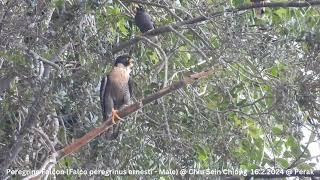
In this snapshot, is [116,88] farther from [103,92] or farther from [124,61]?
[124,61]

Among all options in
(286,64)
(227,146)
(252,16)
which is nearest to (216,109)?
(227,146)

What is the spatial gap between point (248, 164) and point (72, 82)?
145 centimetres

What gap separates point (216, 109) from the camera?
521cm

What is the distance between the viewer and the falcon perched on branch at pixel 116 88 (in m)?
5.57

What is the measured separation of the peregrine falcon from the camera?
18.2 ft

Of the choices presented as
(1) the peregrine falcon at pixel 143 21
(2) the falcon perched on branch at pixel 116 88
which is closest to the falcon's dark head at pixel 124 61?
(2) the falcon perched on branch at pixel 116 88

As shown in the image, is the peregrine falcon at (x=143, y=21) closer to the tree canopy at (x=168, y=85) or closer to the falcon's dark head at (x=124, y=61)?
the tree canopy at (x=168, y=85)

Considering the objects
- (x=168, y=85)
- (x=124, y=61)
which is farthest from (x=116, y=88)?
(x=168, y=85)

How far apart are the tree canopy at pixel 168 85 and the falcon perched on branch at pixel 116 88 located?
0.07m

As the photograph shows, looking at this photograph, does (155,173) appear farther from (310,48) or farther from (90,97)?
(310,48)

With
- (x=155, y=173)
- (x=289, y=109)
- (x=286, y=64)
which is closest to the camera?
(x=289, y=109)

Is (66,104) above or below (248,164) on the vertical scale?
above

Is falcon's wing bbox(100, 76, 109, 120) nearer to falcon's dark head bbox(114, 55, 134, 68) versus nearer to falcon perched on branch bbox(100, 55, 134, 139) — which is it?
falcon perched on branch bbox(100, 55, 134, 139)

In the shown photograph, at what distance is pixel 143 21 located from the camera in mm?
5559
